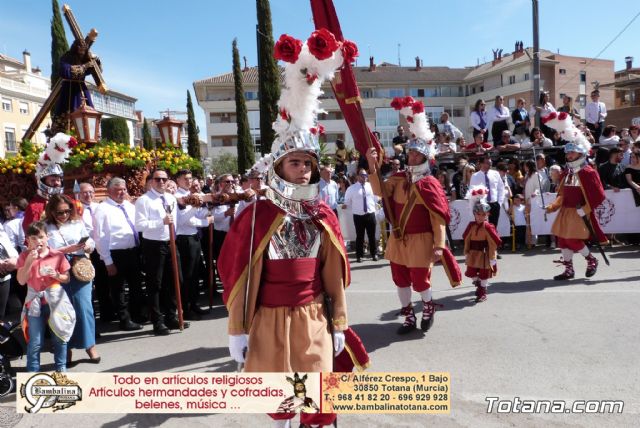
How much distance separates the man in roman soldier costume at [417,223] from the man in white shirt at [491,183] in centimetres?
521

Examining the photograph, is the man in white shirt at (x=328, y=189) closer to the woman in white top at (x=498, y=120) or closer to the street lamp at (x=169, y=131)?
the street lamp at (x=169, y=131)

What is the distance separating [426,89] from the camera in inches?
2120

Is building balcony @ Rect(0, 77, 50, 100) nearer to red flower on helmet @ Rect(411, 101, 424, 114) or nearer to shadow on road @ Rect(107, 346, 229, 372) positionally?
shadow on road @ Rect(107, 346, 229, 372)

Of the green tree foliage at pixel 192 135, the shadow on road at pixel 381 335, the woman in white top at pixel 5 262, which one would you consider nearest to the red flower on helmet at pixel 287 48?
the shadow on road at pixel 381 335

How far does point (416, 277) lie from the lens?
5273 millimetres

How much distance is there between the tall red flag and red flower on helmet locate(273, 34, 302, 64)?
5.97 feet

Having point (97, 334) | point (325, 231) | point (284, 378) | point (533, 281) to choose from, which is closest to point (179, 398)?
point (284, 378)

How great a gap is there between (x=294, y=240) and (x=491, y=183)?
849 cm

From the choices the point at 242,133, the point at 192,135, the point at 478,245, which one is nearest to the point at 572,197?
the point at 478,245

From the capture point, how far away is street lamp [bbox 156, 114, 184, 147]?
8852 millimetres

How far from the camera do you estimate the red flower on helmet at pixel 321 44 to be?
2785 millimetres

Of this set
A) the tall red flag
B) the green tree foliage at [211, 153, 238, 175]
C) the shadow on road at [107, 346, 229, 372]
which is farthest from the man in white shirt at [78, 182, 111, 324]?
the green tree foliage at [211, 153, 238, 175]

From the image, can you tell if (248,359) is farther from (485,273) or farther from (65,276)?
(485,273)

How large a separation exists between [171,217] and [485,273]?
174 inches
